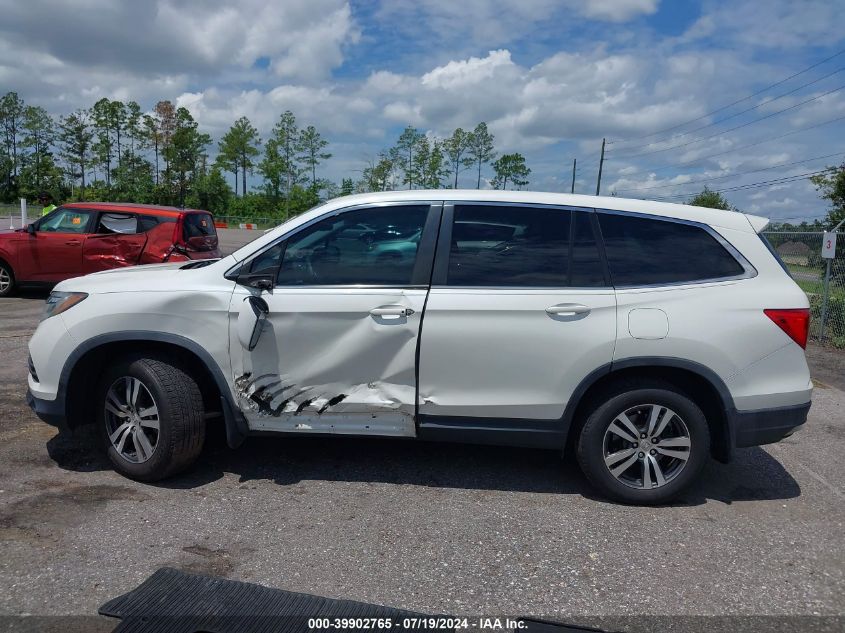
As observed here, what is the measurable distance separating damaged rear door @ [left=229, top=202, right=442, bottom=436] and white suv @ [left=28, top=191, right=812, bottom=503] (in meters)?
0.01

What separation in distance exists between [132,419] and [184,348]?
57cm

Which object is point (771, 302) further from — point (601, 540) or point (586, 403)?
point (601, 540)

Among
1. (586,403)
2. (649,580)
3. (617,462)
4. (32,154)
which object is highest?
(32,154)

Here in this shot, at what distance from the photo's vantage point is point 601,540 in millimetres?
3799

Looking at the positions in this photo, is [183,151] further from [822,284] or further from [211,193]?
[822,284]

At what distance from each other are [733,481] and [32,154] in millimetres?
74762

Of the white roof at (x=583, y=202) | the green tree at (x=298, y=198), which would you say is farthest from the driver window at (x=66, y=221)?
the green tree at (x=298, y=198)

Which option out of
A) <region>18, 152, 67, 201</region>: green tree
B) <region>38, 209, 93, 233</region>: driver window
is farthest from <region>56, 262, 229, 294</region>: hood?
<region>18, 152, 67, 201</region>: green tree

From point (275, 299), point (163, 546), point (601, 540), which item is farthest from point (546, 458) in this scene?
point (163, 546)

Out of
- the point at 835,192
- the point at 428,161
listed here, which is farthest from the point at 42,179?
the point at 835,192

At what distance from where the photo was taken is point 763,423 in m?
4.11

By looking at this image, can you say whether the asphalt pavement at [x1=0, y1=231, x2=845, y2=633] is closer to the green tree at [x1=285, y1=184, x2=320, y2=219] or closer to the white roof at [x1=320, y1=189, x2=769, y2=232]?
the white roof at [x1=320, y1=189, x2=769, y2=232]

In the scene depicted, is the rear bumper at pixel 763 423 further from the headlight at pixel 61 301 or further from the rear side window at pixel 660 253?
the headlight at pixel 61 301

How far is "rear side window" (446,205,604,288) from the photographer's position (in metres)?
4.16
